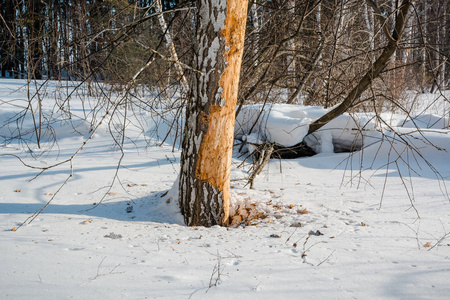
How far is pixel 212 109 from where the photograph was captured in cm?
306

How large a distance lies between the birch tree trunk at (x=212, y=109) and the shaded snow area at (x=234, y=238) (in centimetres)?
33

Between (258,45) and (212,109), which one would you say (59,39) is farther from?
(258,45)

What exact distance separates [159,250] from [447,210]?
9.37ft

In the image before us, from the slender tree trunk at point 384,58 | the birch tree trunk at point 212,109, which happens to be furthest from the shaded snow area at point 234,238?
the slender tree trunk at point 384,58

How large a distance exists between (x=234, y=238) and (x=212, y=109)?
1074 millimetres

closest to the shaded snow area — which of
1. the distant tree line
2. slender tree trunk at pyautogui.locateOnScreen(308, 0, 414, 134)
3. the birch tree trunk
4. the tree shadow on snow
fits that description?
the tree shadow on snow

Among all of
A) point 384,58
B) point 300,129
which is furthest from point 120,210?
point 384,58

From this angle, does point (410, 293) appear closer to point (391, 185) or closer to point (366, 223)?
point (366, 223)

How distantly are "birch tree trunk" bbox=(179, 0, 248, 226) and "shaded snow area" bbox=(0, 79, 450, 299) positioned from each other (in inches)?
12.9

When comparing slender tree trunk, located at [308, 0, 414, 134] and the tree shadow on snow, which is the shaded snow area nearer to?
the tree shadow on snow

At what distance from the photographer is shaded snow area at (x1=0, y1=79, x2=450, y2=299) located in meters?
1.97

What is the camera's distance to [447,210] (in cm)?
359

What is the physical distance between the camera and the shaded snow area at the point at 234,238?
197cm

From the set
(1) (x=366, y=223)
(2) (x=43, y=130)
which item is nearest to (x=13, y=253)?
(1) (x=366, y=223)
